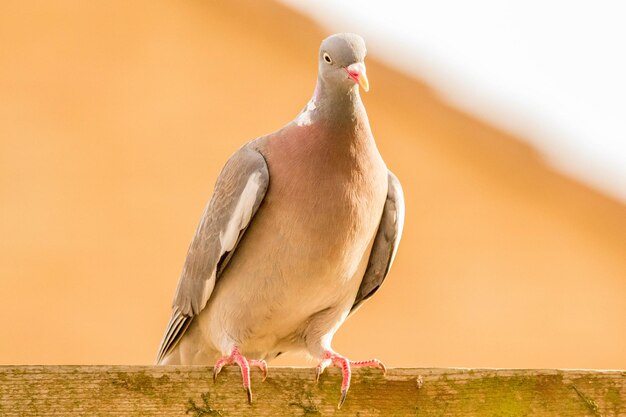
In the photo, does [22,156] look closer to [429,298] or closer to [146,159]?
[146,159]

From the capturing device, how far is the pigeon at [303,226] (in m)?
2.88

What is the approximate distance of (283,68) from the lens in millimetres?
5996

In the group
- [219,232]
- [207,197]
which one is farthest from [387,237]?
[207,197]

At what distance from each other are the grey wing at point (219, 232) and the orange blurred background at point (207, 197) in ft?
6.17

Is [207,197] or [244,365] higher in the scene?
[244,365]

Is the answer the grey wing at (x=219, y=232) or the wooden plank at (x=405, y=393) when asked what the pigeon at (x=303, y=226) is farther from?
the wooden plank at (x=405, y=393)

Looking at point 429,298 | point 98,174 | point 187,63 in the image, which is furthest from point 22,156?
point 429,298

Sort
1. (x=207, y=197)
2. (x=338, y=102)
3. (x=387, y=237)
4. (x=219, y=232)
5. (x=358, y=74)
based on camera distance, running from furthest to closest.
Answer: (x=207, y=197), (x=387, y=237), (x=219, y=232), (x=338, y=102), (x=358, y=74)

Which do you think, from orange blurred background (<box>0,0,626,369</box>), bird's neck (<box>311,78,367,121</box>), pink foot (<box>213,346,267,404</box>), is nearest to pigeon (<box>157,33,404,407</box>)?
bird's neck (<box>311,78,367,121</box>)

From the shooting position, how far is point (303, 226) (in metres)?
2.88

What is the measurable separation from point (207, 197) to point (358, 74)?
2.82 meters

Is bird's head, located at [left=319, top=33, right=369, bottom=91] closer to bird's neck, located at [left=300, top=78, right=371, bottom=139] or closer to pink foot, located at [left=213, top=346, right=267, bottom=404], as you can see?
bird's neck, located at [left=300, top=78, right=371, bottom=139]

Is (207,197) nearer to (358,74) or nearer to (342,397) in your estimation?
(358,74)

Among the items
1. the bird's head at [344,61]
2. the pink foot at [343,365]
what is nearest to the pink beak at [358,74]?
the bird's head at [344,61]
